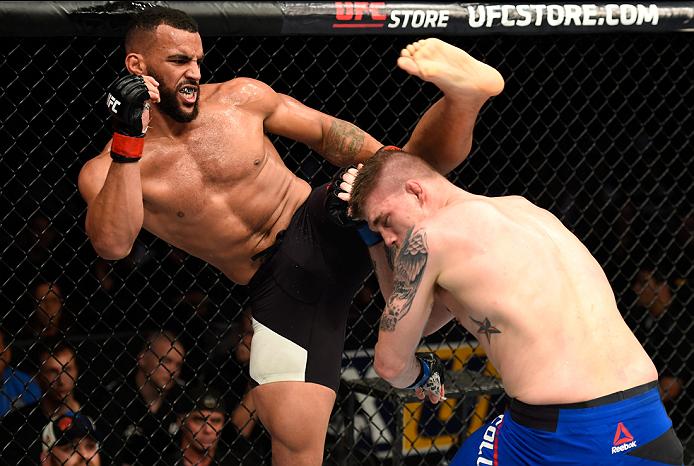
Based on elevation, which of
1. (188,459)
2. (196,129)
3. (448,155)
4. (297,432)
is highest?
(448,155)

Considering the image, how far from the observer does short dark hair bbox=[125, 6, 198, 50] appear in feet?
9.33

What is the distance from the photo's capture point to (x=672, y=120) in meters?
4.68

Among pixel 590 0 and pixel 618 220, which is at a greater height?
pixel 590 0

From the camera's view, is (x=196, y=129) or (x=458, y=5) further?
(x=458, y=5)

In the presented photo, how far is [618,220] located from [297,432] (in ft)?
7.23

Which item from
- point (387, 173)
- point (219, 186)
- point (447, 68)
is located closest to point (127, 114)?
point (219, 186)

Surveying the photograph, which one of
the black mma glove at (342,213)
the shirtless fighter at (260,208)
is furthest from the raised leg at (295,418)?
the black mma glove at (342,213)

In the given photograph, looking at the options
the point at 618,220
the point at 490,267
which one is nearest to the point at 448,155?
the point at 490,267

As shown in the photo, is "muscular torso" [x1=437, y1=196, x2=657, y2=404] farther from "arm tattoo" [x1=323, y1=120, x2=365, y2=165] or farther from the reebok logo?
"arm tattoo" [x1=323, y1=120, x2=365, y2=165]

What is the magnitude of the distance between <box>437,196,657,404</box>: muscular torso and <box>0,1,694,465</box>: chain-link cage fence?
1465 millimetres

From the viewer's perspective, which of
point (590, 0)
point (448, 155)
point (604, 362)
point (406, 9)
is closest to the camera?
point (604, 362)

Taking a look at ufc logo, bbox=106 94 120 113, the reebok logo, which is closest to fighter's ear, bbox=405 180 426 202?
the reebok logo

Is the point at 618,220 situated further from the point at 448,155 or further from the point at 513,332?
the point at 513,332

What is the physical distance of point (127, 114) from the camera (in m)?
2.50
